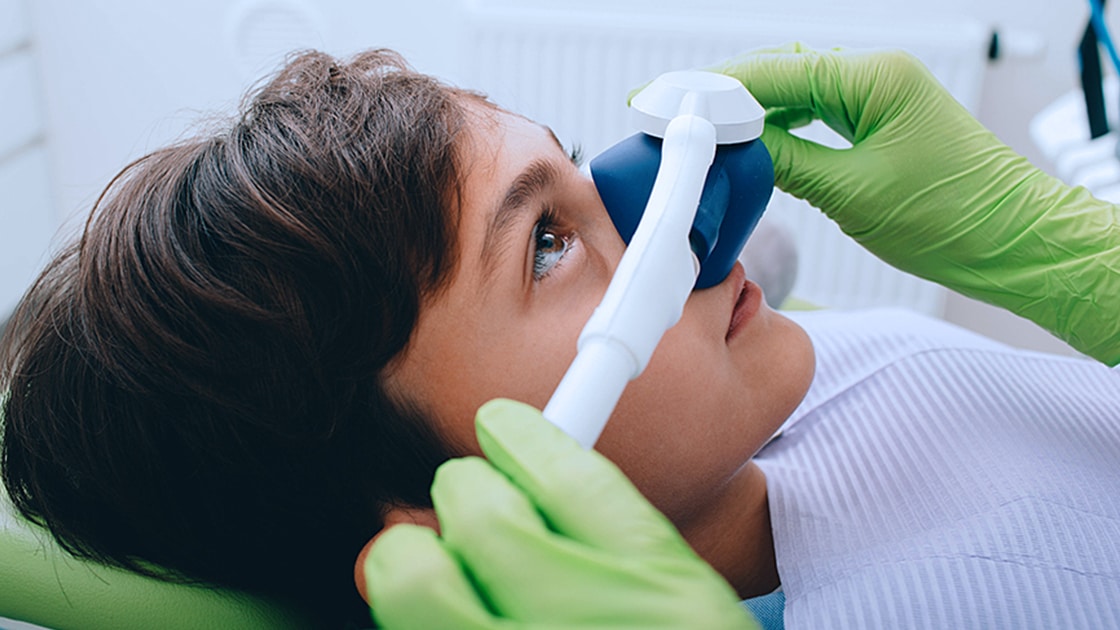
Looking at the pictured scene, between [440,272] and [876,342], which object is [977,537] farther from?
[440,272]

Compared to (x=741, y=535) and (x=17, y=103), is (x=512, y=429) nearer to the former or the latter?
(x=741, y=535)

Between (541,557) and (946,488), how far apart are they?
1.89 feet

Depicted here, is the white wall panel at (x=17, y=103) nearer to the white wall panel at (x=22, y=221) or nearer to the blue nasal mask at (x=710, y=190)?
the white wall panel at (x=22, y=221)

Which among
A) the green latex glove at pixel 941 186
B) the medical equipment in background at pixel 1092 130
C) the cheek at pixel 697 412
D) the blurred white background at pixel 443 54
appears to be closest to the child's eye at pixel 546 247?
the cheek at pixel 697 412

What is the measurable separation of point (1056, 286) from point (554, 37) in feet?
4.55

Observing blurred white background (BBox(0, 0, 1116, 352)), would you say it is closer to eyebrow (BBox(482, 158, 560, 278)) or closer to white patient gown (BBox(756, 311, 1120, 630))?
white patient gown (BBox(756, 311, 1120, 630))

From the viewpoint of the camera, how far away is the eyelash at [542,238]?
0.85m

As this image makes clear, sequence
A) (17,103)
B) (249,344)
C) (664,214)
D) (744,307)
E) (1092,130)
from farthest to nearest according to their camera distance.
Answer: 1. (17,103)
2. (1092,130)
3. (744,307)
4. (249,344)
5. (664,214)

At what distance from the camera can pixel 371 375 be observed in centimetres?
84

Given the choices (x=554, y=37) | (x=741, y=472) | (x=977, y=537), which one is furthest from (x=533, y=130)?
(x=554, y=37)

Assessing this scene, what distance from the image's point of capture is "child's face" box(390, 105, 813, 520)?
0.83 m

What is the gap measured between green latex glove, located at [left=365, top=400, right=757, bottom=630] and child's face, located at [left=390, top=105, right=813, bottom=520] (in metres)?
0.24

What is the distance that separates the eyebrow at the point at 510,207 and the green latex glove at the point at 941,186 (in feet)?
1.14

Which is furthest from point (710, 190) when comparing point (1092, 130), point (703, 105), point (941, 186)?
point (1092, 130)
